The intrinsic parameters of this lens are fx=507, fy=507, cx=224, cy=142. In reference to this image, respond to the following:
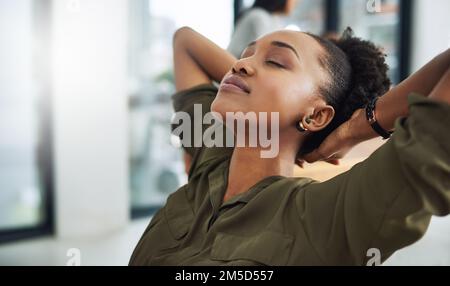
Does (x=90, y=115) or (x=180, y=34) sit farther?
(x=90, y=115)

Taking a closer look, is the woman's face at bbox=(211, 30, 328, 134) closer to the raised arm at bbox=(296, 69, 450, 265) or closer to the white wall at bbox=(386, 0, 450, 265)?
the raised arm at bbox=(296, 69, 450, 265)

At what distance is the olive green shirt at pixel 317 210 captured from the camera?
515mm

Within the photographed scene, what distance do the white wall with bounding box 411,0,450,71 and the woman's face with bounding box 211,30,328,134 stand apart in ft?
0.91

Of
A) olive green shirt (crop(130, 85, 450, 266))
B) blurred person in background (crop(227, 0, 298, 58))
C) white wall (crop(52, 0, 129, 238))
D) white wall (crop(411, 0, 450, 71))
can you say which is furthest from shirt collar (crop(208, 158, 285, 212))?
white wall (crop(52, 0, 129, 238))

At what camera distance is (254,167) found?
77 centimetres

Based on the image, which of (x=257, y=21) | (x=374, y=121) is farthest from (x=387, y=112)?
(x=257, y=21)

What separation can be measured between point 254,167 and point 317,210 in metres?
0.16

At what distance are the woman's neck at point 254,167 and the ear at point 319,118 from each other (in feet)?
0.13

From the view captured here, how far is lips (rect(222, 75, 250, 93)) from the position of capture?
28.1 inches

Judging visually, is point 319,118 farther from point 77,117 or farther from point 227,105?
point 77,117

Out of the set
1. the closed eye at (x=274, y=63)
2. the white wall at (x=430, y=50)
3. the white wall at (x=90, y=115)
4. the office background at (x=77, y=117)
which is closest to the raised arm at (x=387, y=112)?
the closed eye at (x=274, y=63)

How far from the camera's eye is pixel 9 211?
1.83 m

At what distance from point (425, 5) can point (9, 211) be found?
1535 mm

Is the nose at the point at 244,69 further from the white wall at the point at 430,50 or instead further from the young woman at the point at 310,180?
the white wall at the point at 430,50
